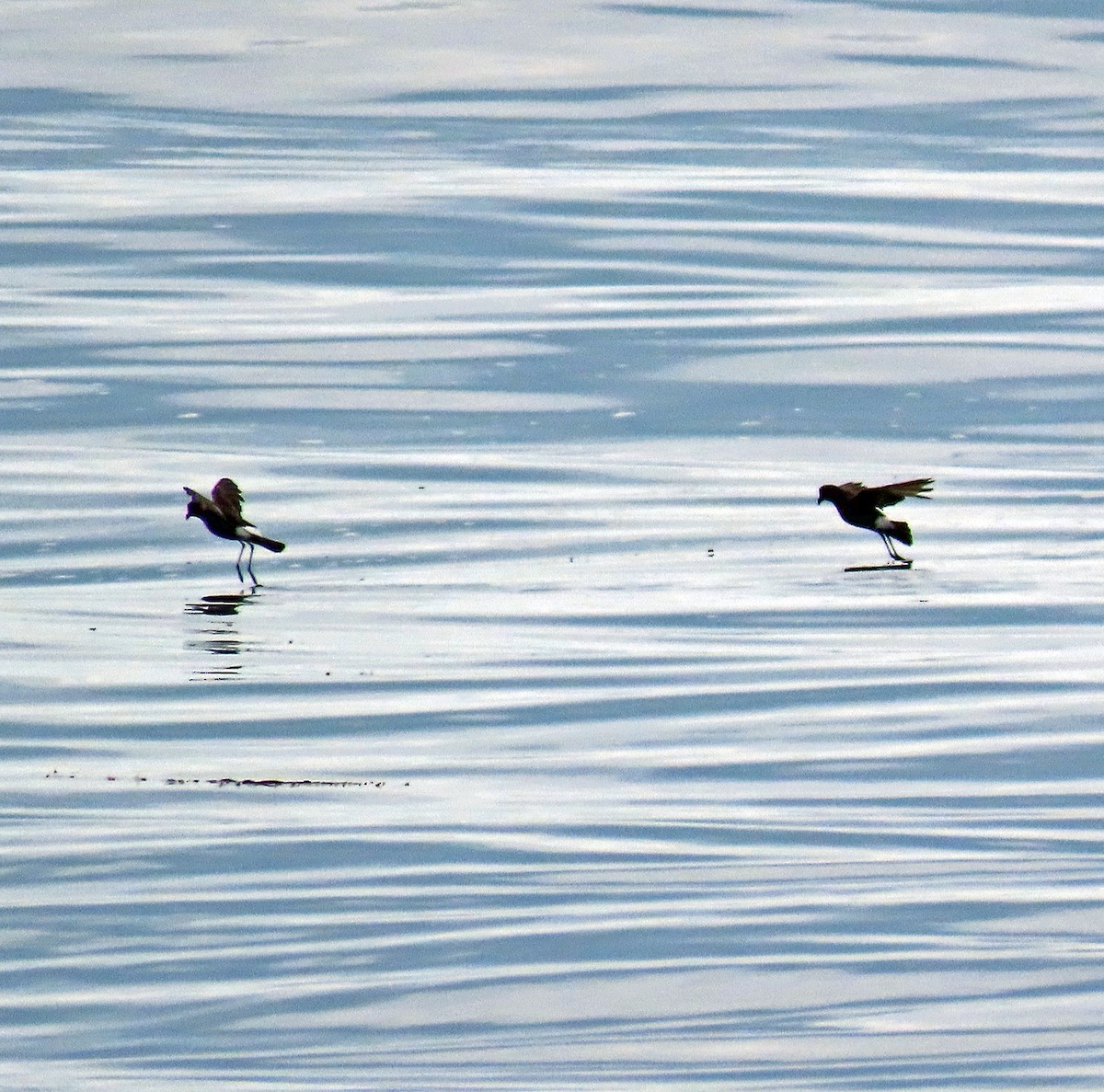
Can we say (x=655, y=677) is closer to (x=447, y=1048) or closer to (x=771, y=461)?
(x=447, y=1048)

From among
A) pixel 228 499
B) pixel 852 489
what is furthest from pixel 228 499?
pixel 852 489

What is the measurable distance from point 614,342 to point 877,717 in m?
10.2

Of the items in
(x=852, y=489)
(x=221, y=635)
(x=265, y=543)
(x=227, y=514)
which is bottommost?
(x=221, y=635)

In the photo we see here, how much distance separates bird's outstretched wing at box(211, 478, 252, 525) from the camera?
11.7m

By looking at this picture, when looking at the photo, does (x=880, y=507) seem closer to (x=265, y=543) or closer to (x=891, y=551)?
(x=891, y=551)

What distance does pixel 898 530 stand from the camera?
11.7 m

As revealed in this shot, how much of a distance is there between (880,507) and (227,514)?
9.36 feet

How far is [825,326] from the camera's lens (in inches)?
753

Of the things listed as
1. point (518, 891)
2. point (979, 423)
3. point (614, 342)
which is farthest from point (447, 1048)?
point (614, 342)

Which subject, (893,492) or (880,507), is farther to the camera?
(880,507)

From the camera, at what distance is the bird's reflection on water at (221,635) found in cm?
946

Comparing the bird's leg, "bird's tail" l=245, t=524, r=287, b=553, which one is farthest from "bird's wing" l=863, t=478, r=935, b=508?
"bird's tail" l=245, t=524, r=287, b=553

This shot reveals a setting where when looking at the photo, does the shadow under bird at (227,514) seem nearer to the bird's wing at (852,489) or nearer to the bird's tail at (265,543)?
the bird's tail at (265,543)

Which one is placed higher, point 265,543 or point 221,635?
point 265,543
